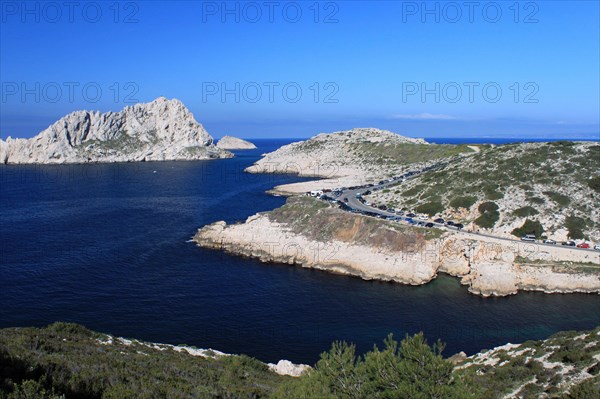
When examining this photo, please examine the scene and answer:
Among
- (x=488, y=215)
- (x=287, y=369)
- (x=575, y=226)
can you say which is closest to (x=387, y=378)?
(x=287, y=369)

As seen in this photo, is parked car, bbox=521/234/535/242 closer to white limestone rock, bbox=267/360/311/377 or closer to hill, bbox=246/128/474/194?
white limestone rock, bbox=267/360/311/377

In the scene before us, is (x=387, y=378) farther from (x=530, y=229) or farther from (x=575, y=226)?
(x=575, y=226)

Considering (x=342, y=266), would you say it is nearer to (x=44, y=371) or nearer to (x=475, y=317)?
(x=475, y=317)

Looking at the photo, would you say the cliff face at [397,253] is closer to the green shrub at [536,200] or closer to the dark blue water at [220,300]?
the dark blue water at [220,300]

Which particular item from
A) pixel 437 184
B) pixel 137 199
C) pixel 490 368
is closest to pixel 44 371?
pixel 490 368

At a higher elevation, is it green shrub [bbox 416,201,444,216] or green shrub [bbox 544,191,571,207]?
green shrub [bbox 544,191,571,207]

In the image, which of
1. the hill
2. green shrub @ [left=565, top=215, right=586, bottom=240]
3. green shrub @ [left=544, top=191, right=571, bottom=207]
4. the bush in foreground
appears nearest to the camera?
the bush in foreground

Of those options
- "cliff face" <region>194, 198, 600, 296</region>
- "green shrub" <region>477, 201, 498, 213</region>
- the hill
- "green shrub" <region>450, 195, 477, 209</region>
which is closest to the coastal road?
"cliff face" <region>194, 198, 600, 296</region>

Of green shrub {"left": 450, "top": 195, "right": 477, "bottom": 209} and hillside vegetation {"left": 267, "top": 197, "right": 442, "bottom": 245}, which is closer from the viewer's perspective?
hillside vegetation {"left": 267, "top": 197, "right": 442, "bottom": 245}
